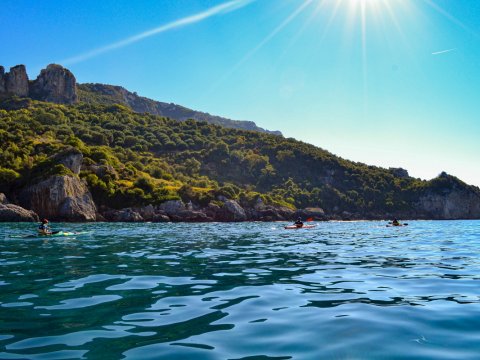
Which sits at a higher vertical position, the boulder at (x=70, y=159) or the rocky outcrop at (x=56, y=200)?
the boulder at (x=70, y=159)

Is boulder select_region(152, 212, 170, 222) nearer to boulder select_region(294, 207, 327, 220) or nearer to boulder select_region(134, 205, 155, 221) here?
boulder select_region(134, 205, 155, 221)

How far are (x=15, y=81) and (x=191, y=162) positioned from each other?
3310 inches

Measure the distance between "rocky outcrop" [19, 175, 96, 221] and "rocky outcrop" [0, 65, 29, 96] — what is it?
105036 millimetres

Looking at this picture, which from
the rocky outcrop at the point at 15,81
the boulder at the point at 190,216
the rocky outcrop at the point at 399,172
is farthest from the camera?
the rocky outcrop at the point at 15,81

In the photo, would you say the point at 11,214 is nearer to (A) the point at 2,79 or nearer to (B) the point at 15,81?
(B) the point at 15,81

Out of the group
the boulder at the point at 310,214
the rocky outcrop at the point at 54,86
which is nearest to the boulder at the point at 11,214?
→ the boulder at the point at 310,214

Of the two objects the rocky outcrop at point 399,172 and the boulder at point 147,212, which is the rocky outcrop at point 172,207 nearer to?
the boulder at point 147,212

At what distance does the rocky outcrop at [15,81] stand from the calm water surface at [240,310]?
160 metres

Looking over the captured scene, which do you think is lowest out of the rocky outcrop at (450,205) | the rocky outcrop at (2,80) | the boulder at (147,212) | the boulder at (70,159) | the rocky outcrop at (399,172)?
the boulder at (147,212)

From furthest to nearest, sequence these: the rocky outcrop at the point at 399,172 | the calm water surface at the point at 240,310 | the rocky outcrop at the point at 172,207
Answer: the rocky outcrop at the point at 399,172, the rocky outcrop at the point at 172,207, the calm water surface at the point at 240,310

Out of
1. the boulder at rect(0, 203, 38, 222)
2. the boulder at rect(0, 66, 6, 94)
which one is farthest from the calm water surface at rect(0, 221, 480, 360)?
the boulder at rect(0, 66, 6, 94)

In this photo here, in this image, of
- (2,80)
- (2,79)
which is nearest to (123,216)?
(2,80)

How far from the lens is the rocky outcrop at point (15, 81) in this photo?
148 meters

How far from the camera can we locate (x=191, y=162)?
120 meters
